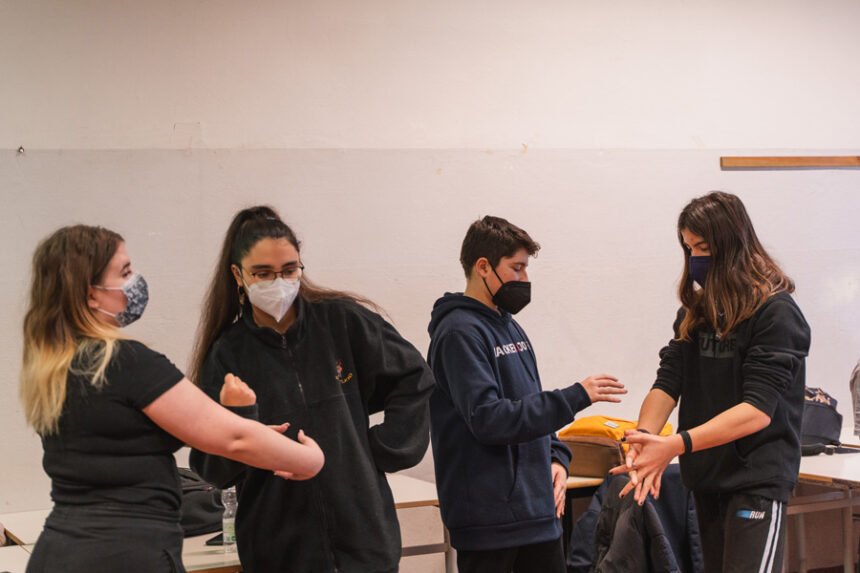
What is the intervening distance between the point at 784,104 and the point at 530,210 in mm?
1692

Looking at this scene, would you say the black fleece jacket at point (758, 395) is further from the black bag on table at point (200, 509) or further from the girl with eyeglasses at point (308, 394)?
the black bag on table at point (200, 509)

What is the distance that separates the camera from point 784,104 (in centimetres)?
475

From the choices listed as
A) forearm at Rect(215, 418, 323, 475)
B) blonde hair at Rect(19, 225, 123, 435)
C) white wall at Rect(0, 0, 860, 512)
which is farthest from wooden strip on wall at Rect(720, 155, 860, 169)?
blonde hair at Rect(19, 225, 123, 435)

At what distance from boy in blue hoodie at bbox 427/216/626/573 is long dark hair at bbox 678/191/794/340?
35 cm

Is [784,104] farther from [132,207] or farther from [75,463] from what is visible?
[75,463]

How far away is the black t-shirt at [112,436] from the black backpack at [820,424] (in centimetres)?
321

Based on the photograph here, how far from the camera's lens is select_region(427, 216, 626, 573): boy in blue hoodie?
7.93ft

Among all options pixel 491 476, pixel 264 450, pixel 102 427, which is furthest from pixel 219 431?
pixel 491 476

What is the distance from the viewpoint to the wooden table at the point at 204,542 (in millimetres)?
2494

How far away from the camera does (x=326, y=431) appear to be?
199 centimetres

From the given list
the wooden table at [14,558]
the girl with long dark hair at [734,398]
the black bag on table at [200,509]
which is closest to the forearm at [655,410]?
the girl with long dark hair at [734,398]

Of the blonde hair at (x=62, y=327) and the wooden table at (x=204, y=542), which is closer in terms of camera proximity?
the blonde hair at (x=62, y=327)

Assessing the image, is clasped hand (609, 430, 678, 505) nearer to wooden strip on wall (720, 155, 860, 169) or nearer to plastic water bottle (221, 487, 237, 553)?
plastic water bottle (221, 487, 237, 553)

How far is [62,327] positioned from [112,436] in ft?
0.80
